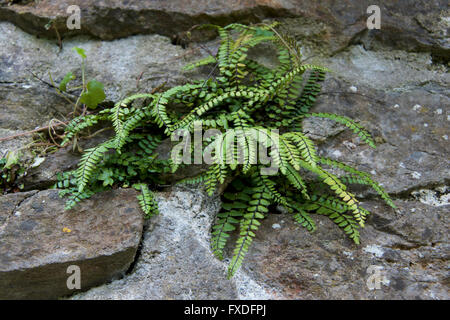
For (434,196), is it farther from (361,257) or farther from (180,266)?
(180,266)

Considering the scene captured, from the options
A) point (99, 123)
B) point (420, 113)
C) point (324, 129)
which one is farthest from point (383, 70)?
point (99, 123)

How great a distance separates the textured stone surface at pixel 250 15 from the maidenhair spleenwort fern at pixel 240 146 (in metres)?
0.21

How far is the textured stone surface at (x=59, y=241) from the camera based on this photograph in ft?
6.31

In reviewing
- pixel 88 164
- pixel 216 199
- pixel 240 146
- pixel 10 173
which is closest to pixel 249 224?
pixel 216 199

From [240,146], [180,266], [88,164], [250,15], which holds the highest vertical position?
[250,15]

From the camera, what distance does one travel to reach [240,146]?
2074 mm

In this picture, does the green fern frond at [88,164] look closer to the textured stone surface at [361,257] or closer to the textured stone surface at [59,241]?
the textured stone surface at [59,241]

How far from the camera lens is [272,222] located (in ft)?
7.34

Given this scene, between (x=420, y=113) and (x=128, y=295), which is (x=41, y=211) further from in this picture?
(x=420, y=113)

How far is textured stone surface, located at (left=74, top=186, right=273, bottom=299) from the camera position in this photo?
197cm

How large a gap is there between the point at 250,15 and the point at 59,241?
6.23 ft

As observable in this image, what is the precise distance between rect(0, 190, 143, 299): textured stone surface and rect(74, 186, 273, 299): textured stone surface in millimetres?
93

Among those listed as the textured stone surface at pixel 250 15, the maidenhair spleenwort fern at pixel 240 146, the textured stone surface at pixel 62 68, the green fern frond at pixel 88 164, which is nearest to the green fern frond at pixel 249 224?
the maidenhair spleenwort fern at pixel 240 146

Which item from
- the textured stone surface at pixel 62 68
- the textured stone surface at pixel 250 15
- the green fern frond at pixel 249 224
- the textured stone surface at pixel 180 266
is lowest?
the textured stone surface at pixel 180 266
